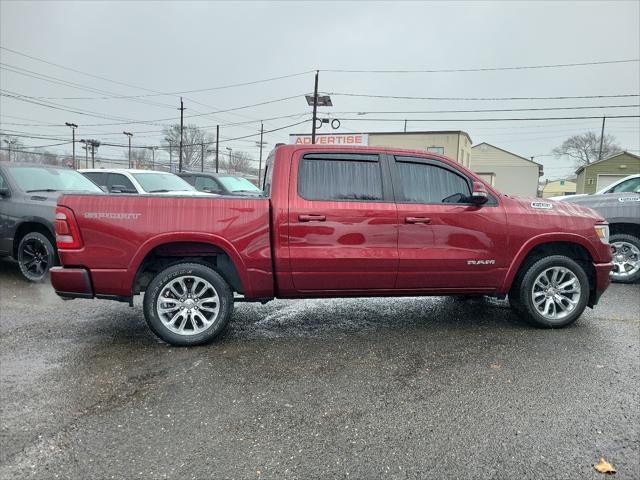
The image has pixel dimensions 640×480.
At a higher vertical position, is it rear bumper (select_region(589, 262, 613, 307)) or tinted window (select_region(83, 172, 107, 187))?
tinted window (select_region(83, 172, 107, 187))

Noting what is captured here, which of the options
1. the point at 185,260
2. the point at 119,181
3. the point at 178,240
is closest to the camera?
the point at 178,240

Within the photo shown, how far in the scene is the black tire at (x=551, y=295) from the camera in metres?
4.54

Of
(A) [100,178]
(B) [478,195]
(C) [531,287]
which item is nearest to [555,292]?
(C) [531,287]

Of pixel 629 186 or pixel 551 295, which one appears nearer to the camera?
pixel 551 295

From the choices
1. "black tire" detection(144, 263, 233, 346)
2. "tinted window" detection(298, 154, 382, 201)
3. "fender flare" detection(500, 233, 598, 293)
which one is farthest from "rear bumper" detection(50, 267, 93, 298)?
"fender flare" detection(500, 233, 598, 293)

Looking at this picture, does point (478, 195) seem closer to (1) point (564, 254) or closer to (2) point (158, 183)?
(1) point (564, 254)

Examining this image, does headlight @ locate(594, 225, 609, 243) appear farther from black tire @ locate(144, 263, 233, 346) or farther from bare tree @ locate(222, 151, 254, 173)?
bare tree @ locate(222, 151, 254, 173)

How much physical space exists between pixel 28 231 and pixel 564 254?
718cm

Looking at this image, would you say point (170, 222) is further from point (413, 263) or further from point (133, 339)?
point (413, 263)

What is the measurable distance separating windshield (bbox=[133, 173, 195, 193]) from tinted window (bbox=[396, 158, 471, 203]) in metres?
6.65

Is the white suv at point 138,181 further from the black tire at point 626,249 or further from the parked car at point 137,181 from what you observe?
the black tire at point 626,249

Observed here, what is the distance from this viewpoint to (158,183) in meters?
9.78

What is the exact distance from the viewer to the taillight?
12.6 ft

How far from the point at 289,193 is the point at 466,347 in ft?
7.15
